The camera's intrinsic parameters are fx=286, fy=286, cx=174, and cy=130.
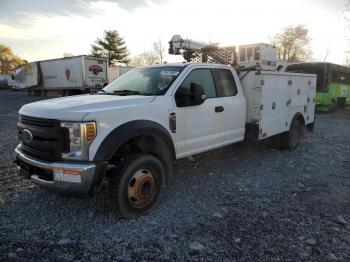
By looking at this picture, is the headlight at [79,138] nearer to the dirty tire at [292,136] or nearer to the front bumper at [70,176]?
the front bumper at [70,176]

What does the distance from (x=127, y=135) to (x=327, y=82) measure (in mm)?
16544

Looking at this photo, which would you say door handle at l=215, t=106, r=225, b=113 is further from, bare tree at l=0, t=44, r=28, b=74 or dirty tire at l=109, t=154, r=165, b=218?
bare tree at l=0, t=44, r=28, b=74

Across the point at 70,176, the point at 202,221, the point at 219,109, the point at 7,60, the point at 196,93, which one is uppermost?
the point at 7,60

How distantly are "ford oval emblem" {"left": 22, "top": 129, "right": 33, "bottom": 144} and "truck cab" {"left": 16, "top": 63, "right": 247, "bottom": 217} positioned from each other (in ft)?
0.04

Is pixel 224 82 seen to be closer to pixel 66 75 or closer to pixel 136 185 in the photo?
pixel 136 185

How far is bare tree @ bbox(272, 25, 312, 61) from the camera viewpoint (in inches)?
2040

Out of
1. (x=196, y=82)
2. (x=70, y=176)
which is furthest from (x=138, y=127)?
(x=196, y=82)

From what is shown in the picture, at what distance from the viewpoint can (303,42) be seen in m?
52.2

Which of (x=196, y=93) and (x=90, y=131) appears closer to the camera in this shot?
(x=90, y=131)

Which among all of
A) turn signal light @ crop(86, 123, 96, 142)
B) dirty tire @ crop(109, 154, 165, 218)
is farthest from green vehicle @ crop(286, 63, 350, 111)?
turn signal light @ crop(86, 123, 96, 142)

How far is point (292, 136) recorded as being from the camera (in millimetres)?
7129

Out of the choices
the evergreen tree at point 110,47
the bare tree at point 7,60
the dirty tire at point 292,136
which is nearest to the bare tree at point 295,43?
the evergreen tree at point 110,47

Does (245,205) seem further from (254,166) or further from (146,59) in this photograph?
(146,59)

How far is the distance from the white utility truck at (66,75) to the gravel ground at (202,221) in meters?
16.3
